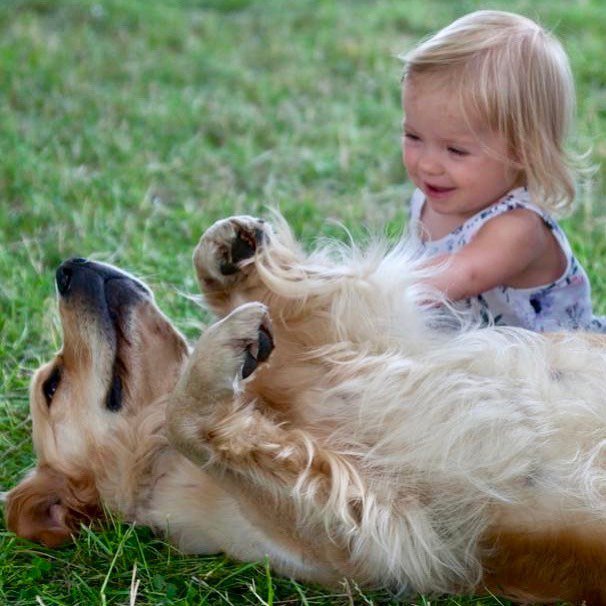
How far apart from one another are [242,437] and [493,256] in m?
1.14

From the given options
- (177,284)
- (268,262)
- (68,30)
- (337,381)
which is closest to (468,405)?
(337,381)

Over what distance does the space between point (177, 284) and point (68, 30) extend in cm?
395

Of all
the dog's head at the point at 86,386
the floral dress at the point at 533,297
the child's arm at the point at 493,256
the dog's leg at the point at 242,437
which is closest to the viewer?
Result: the dog's leg at the point at 242,437

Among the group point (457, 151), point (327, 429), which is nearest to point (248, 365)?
point (327, 429)

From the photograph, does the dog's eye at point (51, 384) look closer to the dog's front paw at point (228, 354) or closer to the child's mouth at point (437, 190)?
the dog's front paw at point (228, 354)

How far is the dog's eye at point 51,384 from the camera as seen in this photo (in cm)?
325

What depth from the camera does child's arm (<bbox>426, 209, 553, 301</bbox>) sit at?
11.3 feet

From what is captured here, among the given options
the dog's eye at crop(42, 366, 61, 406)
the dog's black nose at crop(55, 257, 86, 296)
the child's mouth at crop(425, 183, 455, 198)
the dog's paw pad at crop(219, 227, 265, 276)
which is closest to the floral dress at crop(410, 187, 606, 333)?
the child's mouth at crop(425, 183, 455, 198)

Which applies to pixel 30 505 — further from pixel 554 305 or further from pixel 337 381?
pixel 554 305

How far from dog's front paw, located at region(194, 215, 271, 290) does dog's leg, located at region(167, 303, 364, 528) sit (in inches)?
20.8

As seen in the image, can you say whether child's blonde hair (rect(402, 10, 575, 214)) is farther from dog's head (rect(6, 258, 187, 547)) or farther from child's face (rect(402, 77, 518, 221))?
dog's head (rect(6, 258, 187, 547))

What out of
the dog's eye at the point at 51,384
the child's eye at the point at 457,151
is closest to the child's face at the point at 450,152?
the child's eye at the point at 457,151

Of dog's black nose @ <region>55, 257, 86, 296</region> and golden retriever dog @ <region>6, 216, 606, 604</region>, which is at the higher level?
dog's black nose @ <region>55, 257, 86, 296</region>

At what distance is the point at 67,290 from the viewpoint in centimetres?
325
